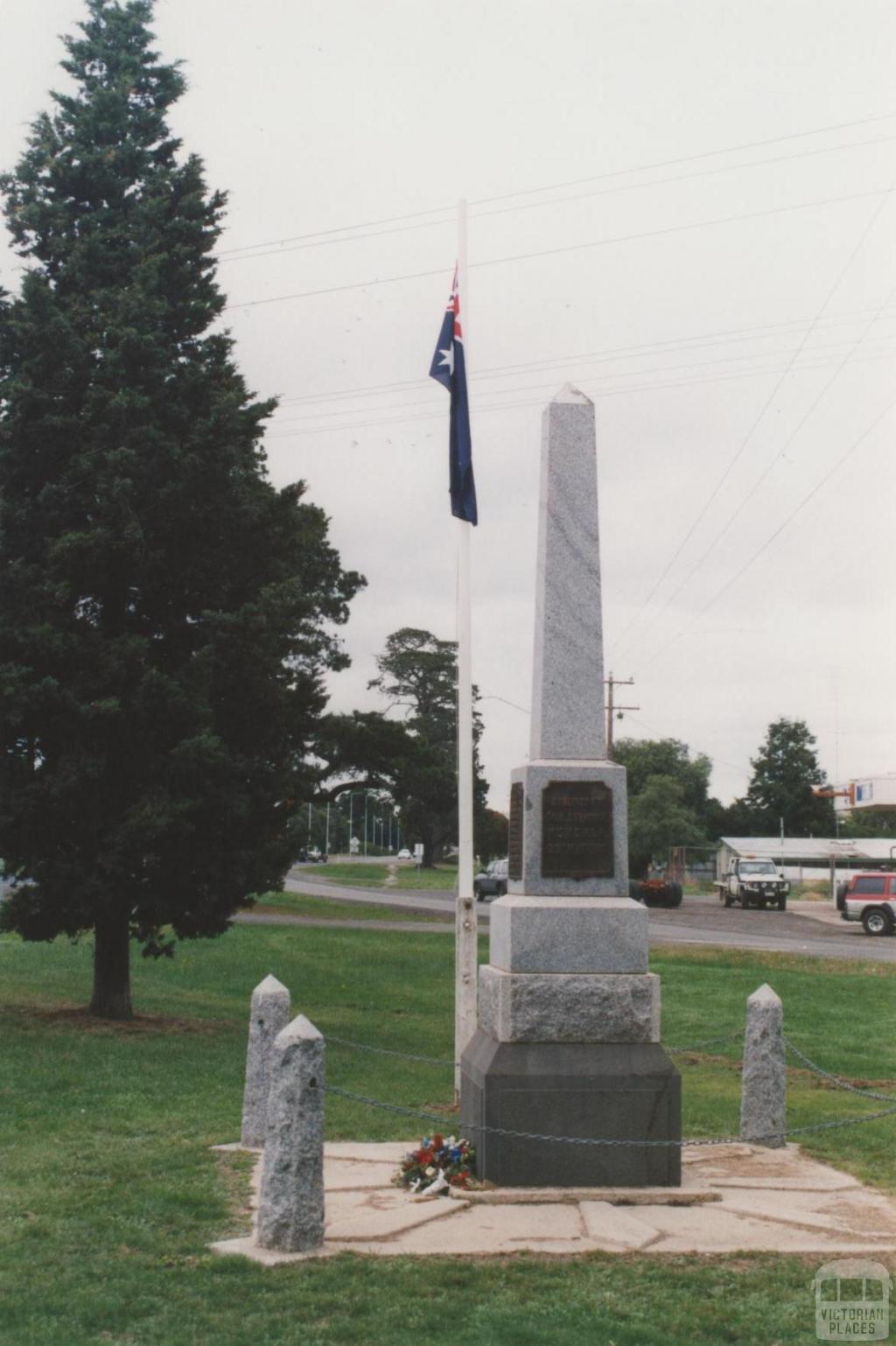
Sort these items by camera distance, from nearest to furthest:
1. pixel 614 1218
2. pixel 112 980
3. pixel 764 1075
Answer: pixel 614 1218 < pixel 764 1075 < pixel 112 980

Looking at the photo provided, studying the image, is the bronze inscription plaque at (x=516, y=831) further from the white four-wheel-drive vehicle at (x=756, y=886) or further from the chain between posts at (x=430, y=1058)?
the white four-wheel-drive vehicle at (x=756, y=886)

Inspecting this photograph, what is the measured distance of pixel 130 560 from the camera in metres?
14.3

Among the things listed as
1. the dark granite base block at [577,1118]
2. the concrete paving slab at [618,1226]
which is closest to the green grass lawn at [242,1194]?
the concrete paving slab at [618,1226]

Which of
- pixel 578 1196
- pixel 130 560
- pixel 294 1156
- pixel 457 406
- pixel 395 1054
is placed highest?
pixel 457 406

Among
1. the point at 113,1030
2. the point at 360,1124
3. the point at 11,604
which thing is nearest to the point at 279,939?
the point at 113,1030

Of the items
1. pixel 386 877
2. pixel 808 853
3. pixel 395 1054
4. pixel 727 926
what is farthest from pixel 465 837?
pixel 808 853

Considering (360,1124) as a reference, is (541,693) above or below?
above

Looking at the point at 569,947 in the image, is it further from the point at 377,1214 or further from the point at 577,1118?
the point at 377,1214

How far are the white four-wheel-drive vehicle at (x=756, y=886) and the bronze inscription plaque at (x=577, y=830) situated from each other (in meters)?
42.2

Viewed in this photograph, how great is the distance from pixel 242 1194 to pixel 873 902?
32.2 meters

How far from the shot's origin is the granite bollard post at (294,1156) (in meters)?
6.49

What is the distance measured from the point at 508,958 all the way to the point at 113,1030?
749 centimetres

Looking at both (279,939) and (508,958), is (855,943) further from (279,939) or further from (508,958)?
(508,958)

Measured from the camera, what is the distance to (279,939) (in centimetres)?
2745
